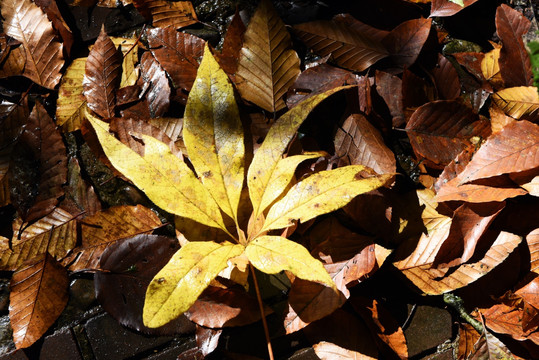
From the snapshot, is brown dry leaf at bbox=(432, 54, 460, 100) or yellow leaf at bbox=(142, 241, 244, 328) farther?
brown dry leaf at bbox=(432, 54, 460, 100)

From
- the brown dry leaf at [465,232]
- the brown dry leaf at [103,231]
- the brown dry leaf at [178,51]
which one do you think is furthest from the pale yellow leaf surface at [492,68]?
the brown dry leaf at [103,231]

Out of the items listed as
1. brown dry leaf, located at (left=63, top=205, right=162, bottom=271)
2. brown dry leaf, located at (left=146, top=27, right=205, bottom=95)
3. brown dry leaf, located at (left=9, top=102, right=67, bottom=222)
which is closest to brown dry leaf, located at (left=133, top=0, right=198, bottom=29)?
brown dry leaf, located at (left=146, top=27, right=205, bottom=95)

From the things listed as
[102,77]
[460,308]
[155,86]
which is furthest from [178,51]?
[460,308]

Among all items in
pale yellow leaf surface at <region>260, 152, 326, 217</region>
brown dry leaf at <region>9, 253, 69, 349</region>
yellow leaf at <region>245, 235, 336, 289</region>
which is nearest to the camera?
yellow leaf at <region>245, 235, 336, 289</region>

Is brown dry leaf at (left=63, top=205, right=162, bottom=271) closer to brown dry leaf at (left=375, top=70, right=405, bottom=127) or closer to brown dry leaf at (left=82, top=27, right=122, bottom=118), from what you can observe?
brown dry leaf at (left=82, top=27, right=122, bottom=118)

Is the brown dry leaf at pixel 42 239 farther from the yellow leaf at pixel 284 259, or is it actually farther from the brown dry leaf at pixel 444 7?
the brown dry leaf at pixel 444 7

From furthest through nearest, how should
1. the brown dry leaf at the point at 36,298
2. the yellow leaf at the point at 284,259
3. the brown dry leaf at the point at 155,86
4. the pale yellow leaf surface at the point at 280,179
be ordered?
1. the brown dry leaf at the point at 155,86
2. the brown dry leaf at the point at 36,298
3. the pale yellow leaf surface at the point at 280,179
4. the yellow leaf at the point at 284,259

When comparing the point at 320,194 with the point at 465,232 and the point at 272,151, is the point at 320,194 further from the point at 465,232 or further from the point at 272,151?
the point at 465,232

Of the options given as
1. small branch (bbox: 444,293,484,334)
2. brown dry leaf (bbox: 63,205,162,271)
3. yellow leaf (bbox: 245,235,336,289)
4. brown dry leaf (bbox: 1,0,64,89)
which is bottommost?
small branch (bbox: 444,293,484,334)
